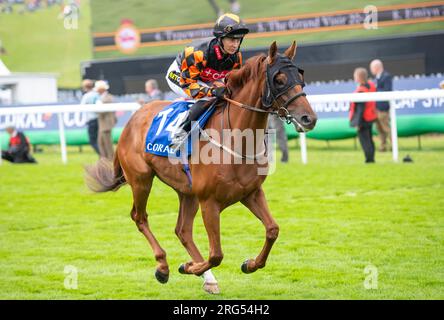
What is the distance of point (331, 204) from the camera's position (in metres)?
9.53

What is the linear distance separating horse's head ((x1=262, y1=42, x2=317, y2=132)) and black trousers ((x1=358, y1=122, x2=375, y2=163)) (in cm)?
706

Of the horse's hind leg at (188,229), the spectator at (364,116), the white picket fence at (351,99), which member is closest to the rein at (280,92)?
the horse's hind leg at (188,229)

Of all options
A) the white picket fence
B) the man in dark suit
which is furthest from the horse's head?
the man in dark suit

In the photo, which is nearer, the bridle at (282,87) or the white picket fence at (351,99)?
the bridle at (282,87)

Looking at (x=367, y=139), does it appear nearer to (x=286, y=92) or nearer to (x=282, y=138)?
(x=282, y=138)

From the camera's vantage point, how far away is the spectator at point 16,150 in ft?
48.3

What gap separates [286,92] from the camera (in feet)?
17.2

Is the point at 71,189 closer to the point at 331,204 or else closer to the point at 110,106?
the point at 110,106

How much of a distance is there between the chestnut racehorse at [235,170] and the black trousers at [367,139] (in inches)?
246

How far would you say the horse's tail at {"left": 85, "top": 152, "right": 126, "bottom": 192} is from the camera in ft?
23.6

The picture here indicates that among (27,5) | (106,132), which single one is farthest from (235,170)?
(27,5)

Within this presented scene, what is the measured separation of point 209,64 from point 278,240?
7.86ft

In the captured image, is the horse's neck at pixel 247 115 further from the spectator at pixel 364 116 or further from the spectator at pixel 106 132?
the spectator at pixel 106 132

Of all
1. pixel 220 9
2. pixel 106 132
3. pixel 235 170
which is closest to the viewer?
pixel 235 170
